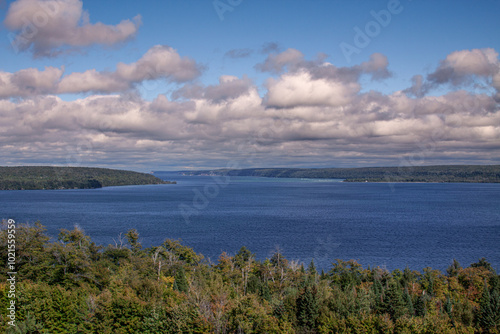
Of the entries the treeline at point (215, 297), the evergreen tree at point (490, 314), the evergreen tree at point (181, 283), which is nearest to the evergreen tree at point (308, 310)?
the treeline at point (215, 297)

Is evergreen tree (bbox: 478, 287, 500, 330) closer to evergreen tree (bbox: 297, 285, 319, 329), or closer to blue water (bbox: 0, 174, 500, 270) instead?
evergreen tree (bbox: 297, 285, 319, 329)

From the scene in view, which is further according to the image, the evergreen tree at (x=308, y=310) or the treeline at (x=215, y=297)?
the evergreen tree at (x=308, y=310)

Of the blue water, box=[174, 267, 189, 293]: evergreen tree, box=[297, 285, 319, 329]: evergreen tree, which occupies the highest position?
box=[297, 285, 319, 329]: evergreen tree

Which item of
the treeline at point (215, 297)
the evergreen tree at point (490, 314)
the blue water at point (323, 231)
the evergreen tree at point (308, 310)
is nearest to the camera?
the treeline at point (215, 297)

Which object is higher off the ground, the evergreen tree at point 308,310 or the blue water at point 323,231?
the evergreen tree at point 308,310

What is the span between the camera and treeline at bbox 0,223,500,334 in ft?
87.9

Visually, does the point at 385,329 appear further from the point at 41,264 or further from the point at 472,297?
the point at 41,264

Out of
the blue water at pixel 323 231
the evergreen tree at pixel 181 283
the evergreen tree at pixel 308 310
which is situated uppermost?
the evergreen tree at pixel 308 310

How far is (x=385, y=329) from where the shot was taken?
1024 inches

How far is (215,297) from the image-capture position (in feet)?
99.2

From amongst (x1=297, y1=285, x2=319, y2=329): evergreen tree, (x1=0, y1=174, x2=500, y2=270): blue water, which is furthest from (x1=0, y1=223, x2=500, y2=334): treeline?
(x1=0, y1=174, x2=500, y2=270): blue water

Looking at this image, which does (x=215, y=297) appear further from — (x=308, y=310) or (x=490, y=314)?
(x=490, y=314)

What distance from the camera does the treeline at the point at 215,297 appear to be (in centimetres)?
2678

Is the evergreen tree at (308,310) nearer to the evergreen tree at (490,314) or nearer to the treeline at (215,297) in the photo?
the treeline at (215,297)
